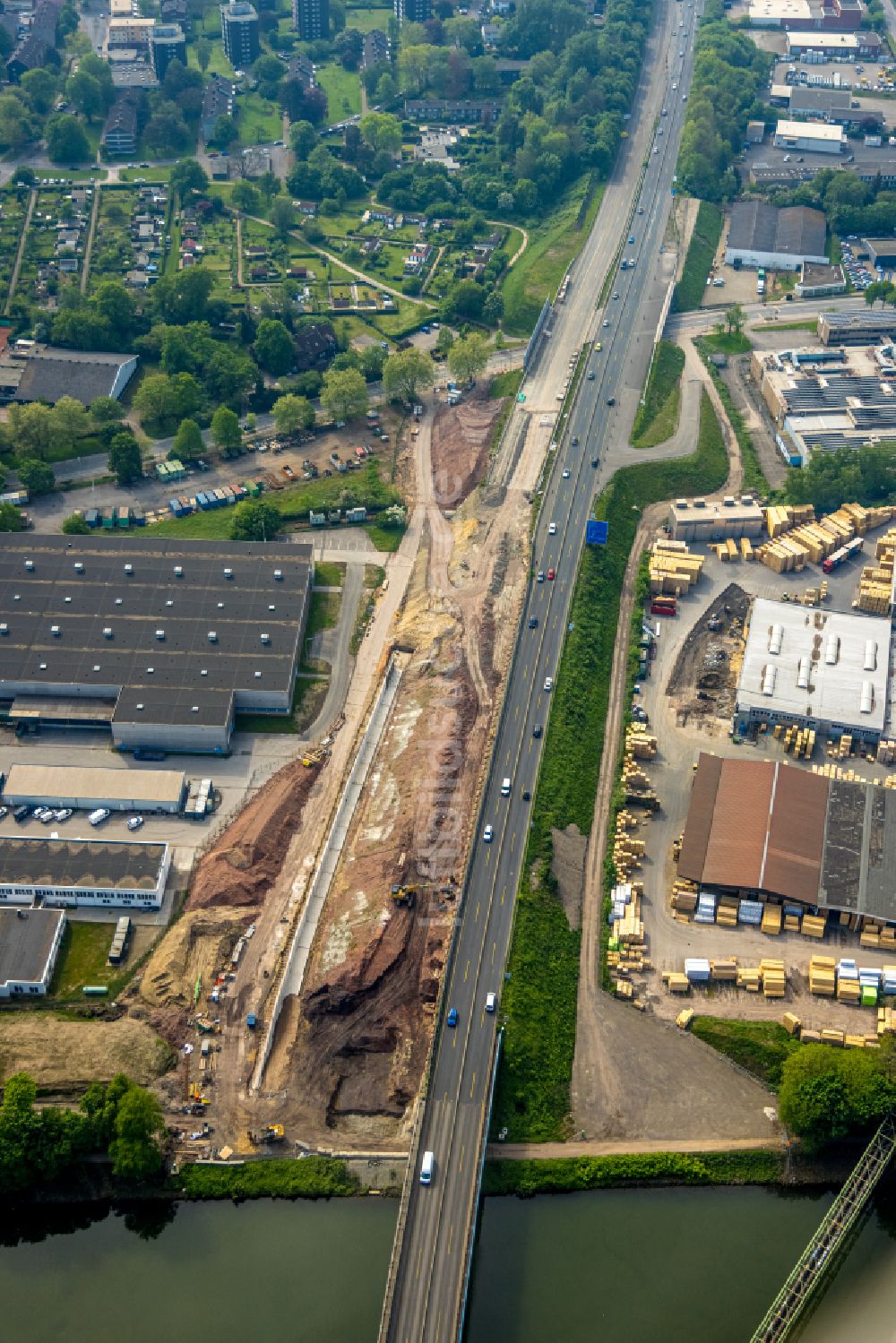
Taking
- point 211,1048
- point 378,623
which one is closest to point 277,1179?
point 211,1048

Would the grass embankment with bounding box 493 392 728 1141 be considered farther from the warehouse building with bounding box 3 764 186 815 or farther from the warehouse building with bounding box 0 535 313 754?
the warehouse building with bounding box 3 764 186 815

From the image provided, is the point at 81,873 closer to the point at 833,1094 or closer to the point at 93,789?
the point at 93,789

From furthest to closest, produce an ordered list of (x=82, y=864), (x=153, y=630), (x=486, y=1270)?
1. (x=153, y=630)
2. (x=82, y=864)
3. (x=486, y=1270)

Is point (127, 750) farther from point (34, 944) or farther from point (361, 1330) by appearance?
point (361, 1330)

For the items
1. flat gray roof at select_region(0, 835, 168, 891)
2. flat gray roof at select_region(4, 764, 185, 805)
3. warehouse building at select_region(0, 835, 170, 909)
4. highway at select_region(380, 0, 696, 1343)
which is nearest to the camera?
highway at select_region(380, 0, 696, 1343)

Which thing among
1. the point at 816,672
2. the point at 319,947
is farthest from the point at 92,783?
the point at 816,672

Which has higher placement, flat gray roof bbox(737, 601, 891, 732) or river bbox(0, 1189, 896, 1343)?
flat gray roof bbox(737, 601, 891, 732)

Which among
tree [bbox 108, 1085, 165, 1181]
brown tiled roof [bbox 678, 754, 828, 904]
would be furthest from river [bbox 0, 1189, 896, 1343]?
brown tiled roof [bbox 678, 754, 828, 904]
